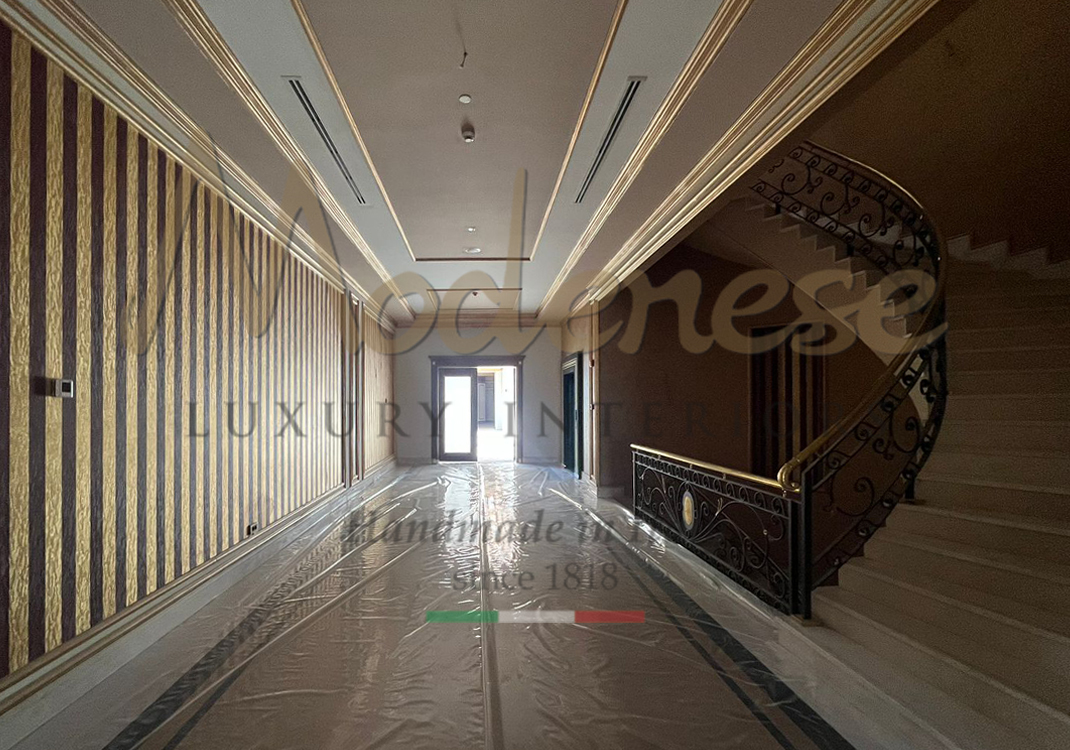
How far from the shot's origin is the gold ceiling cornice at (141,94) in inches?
87.2

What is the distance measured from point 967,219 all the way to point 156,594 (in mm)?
6973

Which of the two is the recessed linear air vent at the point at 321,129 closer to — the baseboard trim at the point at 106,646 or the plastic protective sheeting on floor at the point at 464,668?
the baseboard trim at the point at 106,646

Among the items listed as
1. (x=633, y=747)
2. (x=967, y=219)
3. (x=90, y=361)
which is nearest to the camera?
(x=633, y=747)

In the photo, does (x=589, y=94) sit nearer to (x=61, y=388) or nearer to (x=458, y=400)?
(x=61, y=388)

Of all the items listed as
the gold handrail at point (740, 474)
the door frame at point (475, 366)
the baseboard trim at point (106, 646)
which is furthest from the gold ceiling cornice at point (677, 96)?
the door frame at point (475, 366)

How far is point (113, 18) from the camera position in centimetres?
226

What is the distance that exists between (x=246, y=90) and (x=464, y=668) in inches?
120

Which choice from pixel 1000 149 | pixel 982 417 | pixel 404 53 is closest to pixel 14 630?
pixel 404 53

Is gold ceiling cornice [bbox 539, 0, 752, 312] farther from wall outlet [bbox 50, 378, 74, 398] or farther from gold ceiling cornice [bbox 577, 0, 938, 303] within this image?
wall outlet [bbox 50, 378, 74, 398]

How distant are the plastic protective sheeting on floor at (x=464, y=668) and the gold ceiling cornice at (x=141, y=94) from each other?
8.80ft

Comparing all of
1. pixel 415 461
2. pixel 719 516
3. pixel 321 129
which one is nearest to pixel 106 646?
pixel 321 129

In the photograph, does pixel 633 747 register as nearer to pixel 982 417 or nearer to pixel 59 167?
pixel 982 417

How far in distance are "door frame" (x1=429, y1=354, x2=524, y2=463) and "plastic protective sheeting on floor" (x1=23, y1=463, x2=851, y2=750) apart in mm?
6634

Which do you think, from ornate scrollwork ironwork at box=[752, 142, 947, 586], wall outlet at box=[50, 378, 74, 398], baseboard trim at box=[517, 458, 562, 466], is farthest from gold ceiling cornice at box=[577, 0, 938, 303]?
baseboard trim at box=[517, 458, 562, 466]
